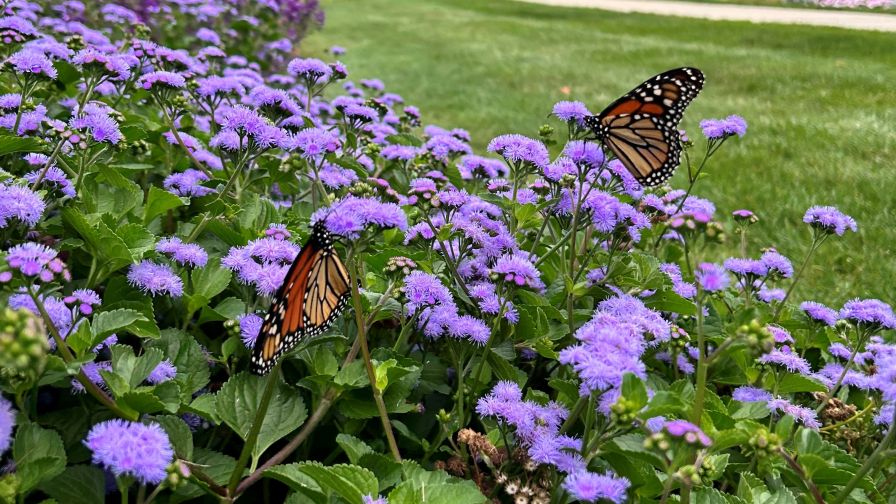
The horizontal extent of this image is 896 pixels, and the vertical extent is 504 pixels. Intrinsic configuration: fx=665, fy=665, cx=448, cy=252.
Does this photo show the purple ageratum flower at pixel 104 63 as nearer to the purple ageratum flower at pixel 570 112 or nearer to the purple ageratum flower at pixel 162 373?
the purple ageratum flower at pixel 162 373

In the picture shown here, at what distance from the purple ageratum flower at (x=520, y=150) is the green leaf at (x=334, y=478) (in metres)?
1.34

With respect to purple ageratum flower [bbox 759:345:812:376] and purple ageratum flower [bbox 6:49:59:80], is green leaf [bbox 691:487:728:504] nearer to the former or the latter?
purple ageratum flower [bbox 759:345:812:376]

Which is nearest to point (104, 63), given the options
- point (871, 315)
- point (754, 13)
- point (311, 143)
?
point (311, 143)

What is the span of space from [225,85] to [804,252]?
3.90m

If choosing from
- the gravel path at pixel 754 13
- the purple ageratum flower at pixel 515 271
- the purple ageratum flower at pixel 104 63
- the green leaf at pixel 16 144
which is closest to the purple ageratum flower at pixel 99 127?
the green leaf at pixel 16 144

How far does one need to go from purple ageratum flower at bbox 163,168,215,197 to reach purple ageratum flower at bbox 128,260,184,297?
0.73 meters

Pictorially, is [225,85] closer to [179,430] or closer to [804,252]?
[179,430]

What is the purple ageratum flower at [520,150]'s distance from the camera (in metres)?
2.44

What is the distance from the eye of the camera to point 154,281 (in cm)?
194

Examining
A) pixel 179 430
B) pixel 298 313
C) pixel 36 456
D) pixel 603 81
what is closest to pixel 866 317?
pixel 298 313

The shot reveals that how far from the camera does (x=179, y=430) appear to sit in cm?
164

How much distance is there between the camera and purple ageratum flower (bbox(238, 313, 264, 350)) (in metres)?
1.82

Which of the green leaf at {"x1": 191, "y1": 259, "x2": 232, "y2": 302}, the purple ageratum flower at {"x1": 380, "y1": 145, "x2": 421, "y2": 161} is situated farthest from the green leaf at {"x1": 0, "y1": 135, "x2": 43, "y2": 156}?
the purple ageratum flower at {"x1": 380, "y1": 145, "x2": 421, "y2": 161}

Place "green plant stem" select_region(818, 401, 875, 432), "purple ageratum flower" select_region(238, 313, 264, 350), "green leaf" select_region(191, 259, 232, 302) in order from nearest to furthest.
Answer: "purple ageratum flower" select_region(238, 313, 264, 350) < "green leaf" select_region(191, 259, 232, 302) < "green plant stem" select_region(818, 401, 875, 432)
